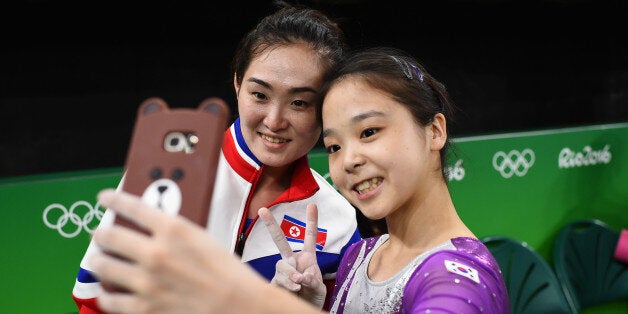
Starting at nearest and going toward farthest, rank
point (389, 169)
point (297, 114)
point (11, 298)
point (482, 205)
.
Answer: point (389, 169) → point (297, 114) → point (11, 298) → point (482, 205)

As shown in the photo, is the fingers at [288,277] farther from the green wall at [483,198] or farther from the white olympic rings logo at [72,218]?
the white olympic rings logo at [72,218]

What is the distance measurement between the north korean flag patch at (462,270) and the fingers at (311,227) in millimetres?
239

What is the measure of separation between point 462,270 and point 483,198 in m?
1.79

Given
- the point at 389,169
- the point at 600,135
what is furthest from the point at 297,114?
the point at 600,135

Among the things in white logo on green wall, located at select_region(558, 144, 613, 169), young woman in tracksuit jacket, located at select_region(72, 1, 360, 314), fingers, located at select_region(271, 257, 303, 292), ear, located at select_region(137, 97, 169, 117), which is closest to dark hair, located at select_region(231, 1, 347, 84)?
young woman in tracksuit jacket, located at select_region(72, 1, 360, 314)

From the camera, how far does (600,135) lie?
3008 mm

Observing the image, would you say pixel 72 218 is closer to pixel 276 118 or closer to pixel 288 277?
pixel 276 118

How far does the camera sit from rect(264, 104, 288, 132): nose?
4.16ft

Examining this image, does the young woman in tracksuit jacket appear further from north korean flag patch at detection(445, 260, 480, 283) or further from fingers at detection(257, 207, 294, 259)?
north korean flag patch at detection(445, 260, 480, 283)

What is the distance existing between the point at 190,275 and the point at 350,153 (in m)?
0.51

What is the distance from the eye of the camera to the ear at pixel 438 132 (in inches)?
41.9

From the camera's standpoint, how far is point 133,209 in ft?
1.72

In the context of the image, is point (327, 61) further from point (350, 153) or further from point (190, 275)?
point (190, 275)

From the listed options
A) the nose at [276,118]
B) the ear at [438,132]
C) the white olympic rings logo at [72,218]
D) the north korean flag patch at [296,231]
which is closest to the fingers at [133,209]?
the ear at [438,132]
